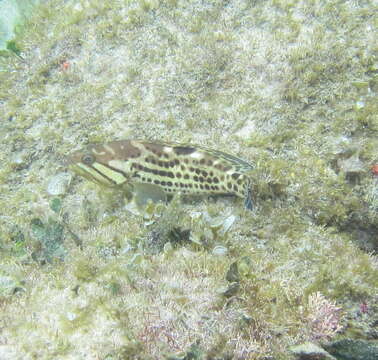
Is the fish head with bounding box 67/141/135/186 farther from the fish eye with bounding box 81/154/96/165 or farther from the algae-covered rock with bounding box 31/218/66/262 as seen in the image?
the algae-covered rock with bounding box 31/218/66/262

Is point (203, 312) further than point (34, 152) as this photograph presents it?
No

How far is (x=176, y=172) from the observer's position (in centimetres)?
484

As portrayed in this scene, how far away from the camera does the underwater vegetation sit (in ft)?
9.64

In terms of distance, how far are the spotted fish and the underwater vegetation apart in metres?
0.27

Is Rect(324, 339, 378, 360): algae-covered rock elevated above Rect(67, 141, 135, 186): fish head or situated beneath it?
situated beneath

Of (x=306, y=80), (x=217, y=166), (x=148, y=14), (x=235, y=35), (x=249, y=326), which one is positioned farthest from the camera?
(x=148, y=14)

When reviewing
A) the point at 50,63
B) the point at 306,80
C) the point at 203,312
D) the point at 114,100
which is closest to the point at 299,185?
the point at 306,80

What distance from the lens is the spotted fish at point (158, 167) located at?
4.70 metres

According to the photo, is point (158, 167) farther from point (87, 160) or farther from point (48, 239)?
point (48, 239)

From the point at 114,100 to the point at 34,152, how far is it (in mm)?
1760

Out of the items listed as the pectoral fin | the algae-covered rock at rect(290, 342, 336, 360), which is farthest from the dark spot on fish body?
the algae-covered rock at rect(290, 342, 336, 360)

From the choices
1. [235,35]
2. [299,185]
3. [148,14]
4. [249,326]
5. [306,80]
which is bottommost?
[299,185]

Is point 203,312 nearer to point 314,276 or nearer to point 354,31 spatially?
point 314,276

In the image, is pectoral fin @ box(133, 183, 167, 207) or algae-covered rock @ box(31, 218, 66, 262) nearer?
algae-covered rock @ box(31, 218, 66, 262)
